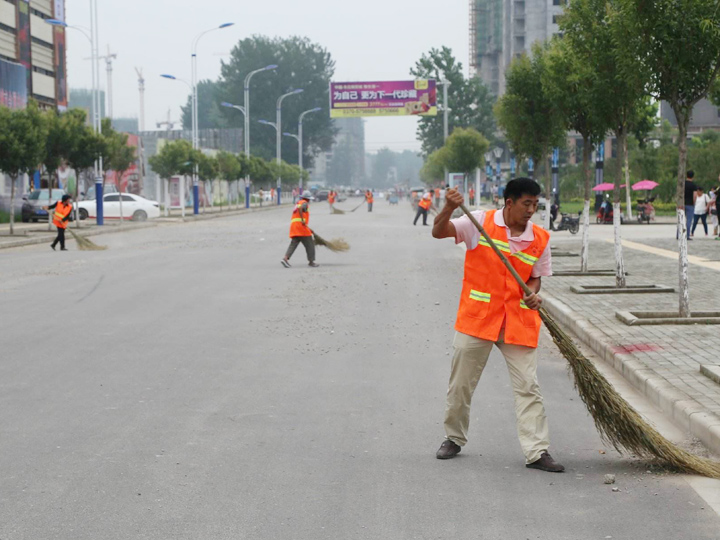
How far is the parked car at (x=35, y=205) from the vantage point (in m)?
43.3

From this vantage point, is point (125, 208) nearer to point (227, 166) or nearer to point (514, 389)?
point (227, 166)

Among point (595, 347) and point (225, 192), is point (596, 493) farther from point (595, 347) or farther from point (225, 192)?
point (225, 192)

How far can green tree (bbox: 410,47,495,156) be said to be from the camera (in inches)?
3632

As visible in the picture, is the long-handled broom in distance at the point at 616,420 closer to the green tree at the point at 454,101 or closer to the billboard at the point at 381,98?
the billboard at the point at 381,98

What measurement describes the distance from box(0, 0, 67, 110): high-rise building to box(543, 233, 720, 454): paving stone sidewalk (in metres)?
37.2

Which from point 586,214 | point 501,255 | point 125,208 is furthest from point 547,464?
point 125,208

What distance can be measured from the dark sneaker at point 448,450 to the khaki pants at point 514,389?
3 centimetres

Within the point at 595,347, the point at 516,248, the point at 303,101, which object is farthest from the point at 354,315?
the point at 303,101

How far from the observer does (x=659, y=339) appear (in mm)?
9828

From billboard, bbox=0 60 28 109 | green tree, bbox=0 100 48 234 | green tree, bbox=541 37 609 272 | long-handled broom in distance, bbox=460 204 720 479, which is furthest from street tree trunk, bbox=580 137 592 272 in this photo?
billboard, bbox=0 60 28 109

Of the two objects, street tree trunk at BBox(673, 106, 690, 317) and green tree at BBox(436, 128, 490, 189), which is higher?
green tree at BBox(436, 128, 490, 189)

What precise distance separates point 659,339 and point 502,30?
119 metres

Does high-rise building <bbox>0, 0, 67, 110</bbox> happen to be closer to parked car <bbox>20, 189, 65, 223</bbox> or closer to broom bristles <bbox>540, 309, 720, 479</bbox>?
parked car <bbox>20, 189, 65, 223</bbox>

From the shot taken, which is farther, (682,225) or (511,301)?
(682,225)
